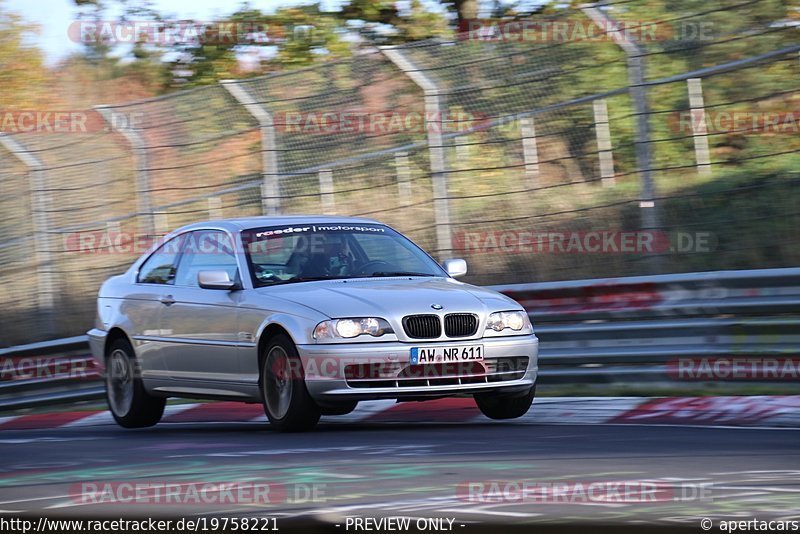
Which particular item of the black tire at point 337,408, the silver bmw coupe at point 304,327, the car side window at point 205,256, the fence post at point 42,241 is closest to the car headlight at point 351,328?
the silver bmw coupe at point 304,327

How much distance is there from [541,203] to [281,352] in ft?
10.8

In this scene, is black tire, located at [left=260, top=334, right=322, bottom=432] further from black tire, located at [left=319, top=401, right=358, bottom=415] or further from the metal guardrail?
the metal guardrail

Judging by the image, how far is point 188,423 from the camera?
36.8 ft

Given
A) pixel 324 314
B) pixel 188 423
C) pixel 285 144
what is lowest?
pixel 188 423

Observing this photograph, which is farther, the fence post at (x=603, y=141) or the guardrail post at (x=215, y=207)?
the guardrail post at (x=215, y=207)

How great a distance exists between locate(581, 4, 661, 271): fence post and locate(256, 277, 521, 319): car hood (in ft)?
5.71

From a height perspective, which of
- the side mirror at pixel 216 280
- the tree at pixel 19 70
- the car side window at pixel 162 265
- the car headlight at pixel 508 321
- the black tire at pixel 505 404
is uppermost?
the tree at pixel 19 70

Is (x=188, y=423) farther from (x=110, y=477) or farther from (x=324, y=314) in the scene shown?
(x=110, y=477)

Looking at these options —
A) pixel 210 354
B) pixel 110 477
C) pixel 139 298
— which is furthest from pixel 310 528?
pixel 139 298

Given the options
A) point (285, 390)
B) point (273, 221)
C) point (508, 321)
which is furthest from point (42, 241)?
point (508, 321)

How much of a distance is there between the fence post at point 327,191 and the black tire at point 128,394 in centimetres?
270

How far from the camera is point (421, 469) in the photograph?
6652 millimetres

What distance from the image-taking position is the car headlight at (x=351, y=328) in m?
8.73

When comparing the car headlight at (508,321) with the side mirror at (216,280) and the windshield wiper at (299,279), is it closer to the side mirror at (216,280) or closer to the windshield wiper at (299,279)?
the windshield wiper at (299,279)
